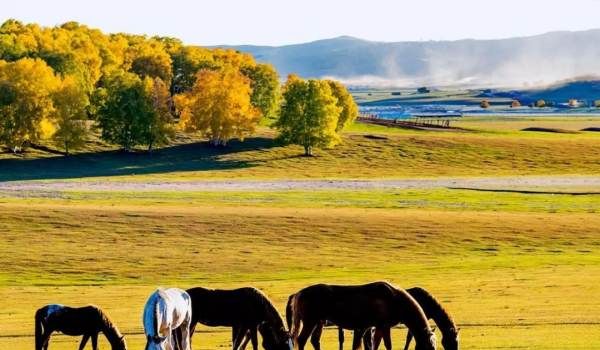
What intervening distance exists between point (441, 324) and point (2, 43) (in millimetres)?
133121

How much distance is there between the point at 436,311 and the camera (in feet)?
88.7

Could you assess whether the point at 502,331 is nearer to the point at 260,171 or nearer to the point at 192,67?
the point at 260,171

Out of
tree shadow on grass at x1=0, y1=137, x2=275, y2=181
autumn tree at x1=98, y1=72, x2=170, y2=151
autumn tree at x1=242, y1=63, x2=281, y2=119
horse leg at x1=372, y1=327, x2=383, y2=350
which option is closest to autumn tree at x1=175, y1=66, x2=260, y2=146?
tree shadow on grass at x1=0, y1=137, x2=275, y2=181

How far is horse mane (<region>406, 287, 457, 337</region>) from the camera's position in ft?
86.1

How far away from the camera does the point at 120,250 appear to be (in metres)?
59.9

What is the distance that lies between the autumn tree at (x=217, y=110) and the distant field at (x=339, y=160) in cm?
206

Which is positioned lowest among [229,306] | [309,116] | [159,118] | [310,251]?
[310,251]

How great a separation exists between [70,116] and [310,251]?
230 feet

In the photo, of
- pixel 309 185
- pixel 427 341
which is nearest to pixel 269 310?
pixel 427 341

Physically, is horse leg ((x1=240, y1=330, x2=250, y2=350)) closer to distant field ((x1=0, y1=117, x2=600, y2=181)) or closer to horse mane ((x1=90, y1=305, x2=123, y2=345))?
horse mane ((x1=90, y1=305, x2=123, y2=345))

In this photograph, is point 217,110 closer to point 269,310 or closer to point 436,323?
point 269,310

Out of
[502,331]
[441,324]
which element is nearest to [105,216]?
[502,331]

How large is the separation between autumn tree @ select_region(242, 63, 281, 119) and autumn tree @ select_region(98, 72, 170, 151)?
1019 inches

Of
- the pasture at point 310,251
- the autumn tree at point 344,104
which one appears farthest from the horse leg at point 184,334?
the autumn tree at point 344,104
